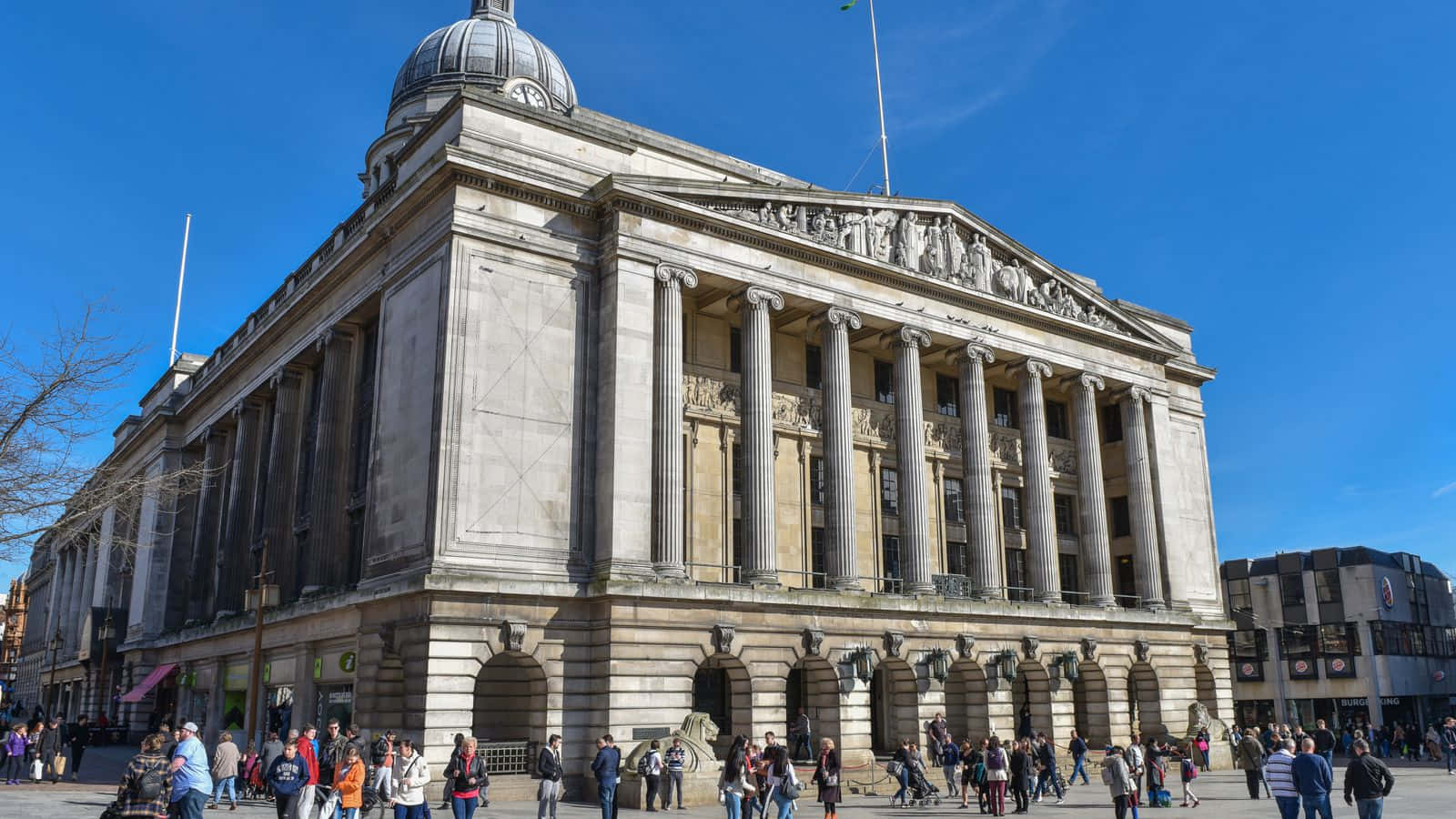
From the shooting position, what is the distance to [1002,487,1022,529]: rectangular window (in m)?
44.7

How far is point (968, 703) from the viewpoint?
38.4 m

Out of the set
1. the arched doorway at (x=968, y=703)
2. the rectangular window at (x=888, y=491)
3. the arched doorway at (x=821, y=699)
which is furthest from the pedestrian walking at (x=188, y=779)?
the rectangular window at (x=888, y=491)

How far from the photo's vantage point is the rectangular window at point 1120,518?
4862cm

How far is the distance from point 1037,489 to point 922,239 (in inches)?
410

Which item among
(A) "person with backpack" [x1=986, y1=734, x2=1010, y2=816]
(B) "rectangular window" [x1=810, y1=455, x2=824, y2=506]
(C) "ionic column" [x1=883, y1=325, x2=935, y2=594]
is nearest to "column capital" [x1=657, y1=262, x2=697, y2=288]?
(B) "rectangular window" [x1=810, y1=455, x2=824, y2=506]

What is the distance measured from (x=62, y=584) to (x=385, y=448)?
64.6m

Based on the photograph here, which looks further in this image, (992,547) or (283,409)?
(283,409)

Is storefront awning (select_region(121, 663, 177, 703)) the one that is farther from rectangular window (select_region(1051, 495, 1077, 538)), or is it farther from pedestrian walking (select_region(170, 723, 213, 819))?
pedestrian walking (select_region(170, 723, 213, 819))

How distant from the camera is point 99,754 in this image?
47.3 m

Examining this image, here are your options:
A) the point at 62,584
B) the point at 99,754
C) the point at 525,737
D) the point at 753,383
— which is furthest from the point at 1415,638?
the point at 62,584

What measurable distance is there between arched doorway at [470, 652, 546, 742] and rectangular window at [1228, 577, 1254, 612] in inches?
2355

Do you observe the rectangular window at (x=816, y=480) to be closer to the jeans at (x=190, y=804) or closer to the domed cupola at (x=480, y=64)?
the jeans at (x=190, y=804)

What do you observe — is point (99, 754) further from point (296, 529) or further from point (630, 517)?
point (630, 517)

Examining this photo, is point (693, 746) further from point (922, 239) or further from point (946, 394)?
point (946, 394)
